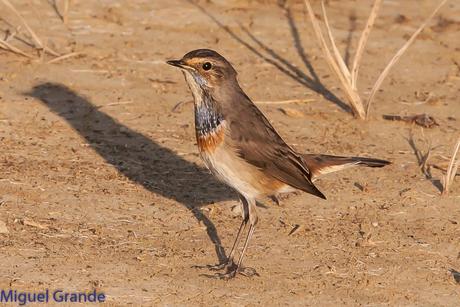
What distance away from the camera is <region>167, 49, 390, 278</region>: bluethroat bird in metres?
8.09

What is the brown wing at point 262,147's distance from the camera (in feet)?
26.8

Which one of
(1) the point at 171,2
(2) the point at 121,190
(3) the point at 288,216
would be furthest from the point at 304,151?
(1) the point at 171,2

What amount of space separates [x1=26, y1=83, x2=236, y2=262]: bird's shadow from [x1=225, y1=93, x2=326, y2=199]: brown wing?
798 mm

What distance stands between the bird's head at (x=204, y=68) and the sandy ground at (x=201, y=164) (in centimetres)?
126

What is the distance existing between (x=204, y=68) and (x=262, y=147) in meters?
0.78

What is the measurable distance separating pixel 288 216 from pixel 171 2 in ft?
16.5

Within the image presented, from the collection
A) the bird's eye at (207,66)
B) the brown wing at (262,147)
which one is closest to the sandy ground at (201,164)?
the brown wing at (262,147)

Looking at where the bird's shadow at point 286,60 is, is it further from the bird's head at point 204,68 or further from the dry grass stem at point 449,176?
the bird's head at point 204,68

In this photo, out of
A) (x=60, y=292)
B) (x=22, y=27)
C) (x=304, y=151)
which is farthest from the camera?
(x=22, y=27)

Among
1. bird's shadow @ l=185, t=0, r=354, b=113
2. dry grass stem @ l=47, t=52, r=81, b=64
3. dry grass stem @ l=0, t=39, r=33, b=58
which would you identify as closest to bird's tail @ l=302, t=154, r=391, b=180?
bird's shadow @ l=185, t=0, r=354, b=113

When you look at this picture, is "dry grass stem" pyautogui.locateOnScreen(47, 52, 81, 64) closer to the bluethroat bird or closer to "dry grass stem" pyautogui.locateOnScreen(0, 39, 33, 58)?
"dry grass stem" pyautogui.locateOnScreen(0, 39, 33, 58)

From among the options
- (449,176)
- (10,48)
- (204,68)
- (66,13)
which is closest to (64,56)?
(10,48)

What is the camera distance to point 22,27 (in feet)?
40.1

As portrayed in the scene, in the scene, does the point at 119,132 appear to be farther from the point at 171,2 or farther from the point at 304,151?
the point at 171,2
